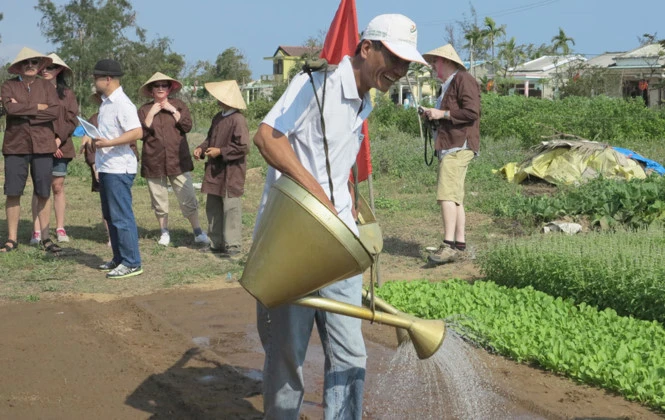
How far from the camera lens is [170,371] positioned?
534cm

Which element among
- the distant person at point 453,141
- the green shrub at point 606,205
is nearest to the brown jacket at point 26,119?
the distant person at point 453,141

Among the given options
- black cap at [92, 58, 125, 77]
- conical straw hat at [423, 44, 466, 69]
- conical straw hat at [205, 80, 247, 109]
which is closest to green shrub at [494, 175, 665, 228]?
conical straw hat at [423, 44, 466, 69]

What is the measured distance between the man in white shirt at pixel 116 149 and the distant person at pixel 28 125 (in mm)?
1304

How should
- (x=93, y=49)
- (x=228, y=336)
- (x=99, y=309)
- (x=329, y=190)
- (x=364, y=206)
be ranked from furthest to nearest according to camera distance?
(x=93, y=49), (x=99, y=309), (x=228, y=336), (x=364, y=206), (x=329, y=190)

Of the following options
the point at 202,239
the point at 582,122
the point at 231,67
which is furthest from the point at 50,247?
the point at 231,67

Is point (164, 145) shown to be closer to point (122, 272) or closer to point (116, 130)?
point (116, 130)

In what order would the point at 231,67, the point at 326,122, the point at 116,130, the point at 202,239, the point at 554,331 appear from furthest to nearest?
1. the point at 231,67
2. the point at 202,239
3. the point at 116,130
4. the point at 554,331
5. the point at 326,122

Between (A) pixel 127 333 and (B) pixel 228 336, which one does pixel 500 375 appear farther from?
(A) pixel 127 333

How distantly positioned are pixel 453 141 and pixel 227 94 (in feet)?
7.86

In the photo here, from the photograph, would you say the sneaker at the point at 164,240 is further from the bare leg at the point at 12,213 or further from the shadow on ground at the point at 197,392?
the shadow on ground at the point at 197,392

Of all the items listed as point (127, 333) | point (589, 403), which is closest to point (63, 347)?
point (127, 333)

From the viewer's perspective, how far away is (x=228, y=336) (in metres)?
6.23

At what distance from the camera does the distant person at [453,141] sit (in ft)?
27.1

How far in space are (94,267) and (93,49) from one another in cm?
3878
